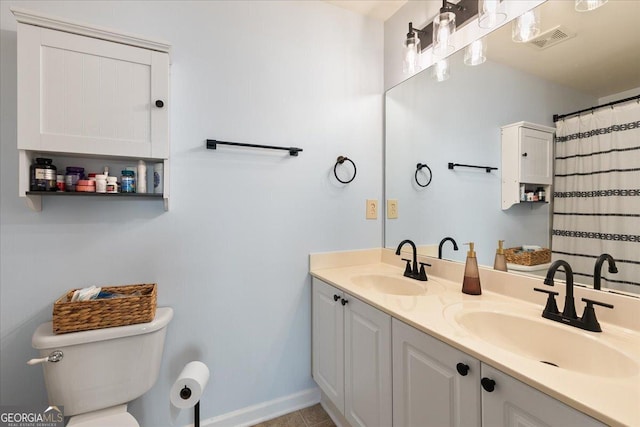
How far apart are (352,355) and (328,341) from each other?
242 mm

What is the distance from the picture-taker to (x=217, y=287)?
4.96 feet

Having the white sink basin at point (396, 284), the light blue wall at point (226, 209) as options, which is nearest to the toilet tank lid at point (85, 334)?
the light blue wall at point (226, 209)

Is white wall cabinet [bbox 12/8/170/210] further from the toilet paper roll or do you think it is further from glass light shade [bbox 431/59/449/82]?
glass light shade [bbox 431/59/449/82]

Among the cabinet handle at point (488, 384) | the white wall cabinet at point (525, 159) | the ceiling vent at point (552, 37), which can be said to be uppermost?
the ceiling vent at point (552, 37)

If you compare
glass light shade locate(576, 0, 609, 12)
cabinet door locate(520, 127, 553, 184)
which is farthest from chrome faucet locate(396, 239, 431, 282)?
glass light shade locate(576, 0, 609, 12)

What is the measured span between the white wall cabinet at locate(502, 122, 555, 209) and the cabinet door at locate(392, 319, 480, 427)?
780 millimetres

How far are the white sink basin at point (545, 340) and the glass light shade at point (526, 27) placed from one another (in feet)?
3.69

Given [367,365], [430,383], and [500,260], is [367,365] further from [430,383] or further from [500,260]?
[500,260]

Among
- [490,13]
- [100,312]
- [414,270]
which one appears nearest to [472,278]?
[414,270]

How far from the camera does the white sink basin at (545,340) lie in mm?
792

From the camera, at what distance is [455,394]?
2.74ft

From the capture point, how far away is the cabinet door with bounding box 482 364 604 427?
59 cm

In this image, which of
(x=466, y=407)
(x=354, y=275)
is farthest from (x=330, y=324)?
(x=466, y=407)

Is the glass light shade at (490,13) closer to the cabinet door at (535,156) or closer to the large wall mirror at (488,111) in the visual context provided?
the large wall mirror at (488,111)
